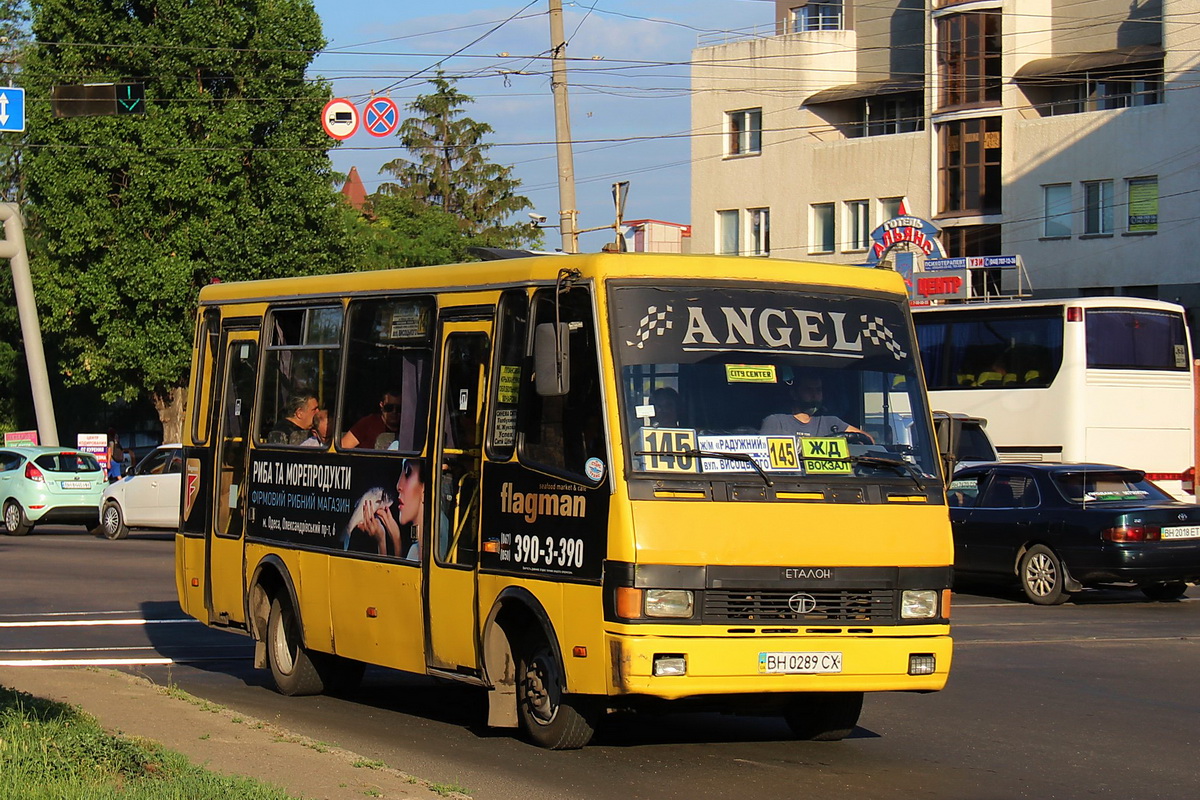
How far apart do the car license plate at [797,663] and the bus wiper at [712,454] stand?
882 millimetres

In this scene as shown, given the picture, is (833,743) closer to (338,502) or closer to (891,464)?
(891,464)

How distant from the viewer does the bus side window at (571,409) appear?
8859mm

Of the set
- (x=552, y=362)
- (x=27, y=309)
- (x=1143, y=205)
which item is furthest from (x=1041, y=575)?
(x=1143, y=205)

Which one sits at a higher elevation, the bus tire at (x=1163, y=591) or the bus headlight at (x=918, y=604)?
the bus headlight at (x=918, y=604)

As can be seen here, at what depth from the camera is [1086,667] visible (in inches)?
536

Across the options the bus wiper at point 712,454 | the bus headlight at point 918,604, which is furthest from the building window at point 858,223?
the bus wiper at point 712,454

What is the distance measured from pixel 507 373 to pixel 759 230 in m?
51.7

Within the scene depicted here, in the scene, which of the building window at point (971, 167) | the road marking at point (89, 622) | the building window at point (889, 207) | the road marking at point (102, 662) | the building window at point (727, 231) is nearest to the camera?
the road marking at point (102, 662)

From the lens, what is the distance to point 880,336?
954 centimetres

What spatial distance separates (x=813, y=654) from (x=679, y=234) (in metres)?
58.5

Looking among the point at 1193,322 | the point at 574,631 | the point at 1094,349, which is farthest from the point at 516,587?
the point at 1193,322

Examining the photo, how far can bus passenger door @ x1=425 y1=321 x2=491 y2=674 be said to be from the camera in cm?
975

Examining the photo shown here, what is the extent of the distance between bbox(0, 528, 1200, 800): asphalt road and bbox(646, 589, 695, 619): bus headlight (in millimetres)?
862

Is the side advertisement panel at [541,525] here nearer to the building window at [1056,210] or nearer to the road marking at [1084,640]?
the road marking at [1084,640]
